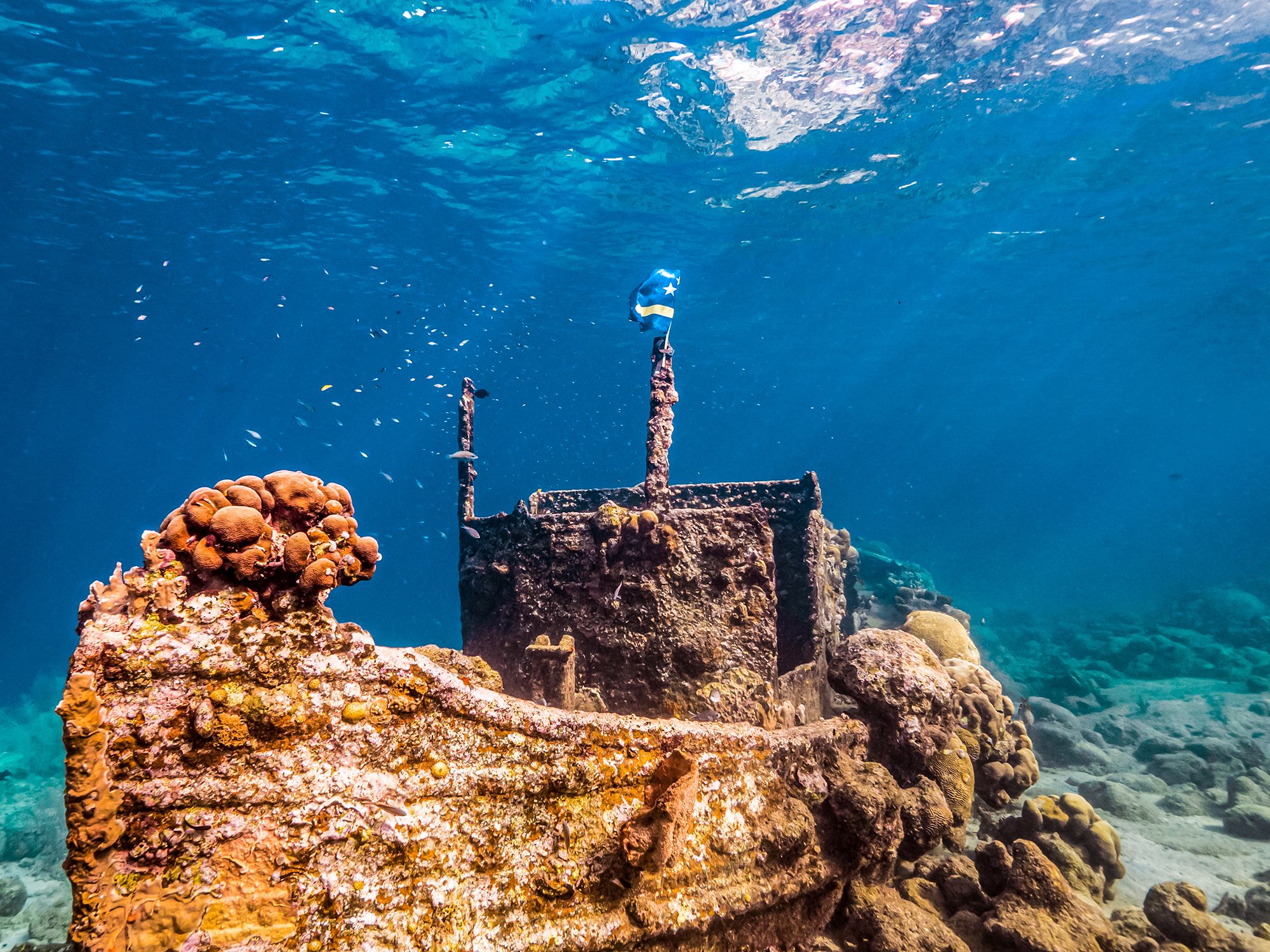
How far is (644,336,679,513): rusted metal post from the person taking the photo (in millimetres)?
5848

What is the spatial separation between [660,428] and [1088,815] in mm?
5596

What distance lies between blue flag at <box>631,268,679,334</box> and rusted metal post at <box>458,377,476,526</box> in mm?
2385

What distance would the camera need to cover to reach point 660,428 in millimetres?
6055

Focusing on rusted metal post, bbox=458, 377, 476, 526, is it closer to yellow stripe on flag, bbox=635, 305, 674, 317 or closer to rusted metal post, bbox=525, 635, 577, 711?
yellow stripe on flag, bbox=635, 305, 674, 317

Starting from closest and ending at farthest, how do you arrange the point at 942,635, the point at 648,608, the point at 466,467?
the point at 648,608
the point at 466,467
the point at 942,635

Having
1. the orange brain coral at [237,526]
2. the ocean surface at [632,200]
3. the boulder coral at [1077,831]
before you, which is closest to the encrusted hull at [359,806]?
the orange brain coral at [237,526]

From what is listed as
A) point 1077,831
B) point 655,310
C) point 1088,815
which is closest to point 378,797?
point 655,310

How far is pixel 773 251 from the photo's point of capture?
28750 mm

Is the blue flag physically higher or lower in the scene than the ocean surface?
lower

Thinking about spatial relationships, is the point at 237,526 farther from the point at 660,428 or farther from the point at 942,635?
the point at 942,635

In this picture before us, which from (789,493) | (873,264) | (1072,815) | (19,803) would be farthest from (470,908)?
(873,264)

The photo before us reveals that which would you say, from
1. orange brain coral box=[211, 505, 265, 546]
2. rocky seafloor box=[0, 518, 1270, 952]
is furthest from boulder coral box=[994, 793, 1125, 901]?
orange brain coral box=[211, 505, 265, 546]

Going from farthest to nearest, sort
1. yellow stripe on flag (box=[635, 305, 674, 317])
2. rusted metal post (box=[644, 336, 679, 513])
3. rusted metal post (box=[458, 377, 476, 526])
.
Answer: rusted metal post (box=[458, 377, 476, 526]) < yellow stripe on flag (box=[635, 305, 674, 317]) < rusted metal post (box=[644, 336, 679, 513])

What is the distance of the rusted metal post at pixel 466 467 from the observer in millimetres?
7109
